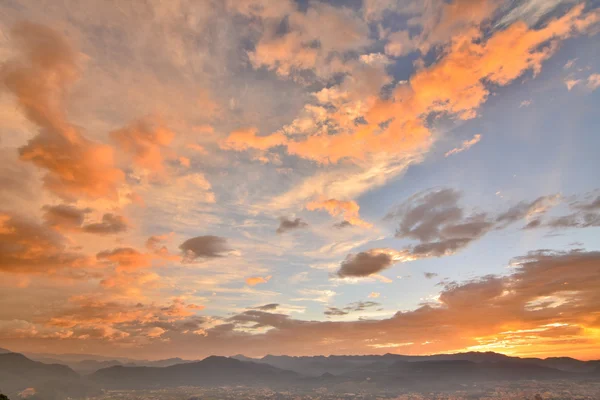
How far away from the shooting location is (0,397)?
315 feet

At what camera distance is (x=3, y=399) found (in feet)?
315

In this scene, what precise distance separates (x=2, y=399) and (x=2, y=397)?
7.01 ft

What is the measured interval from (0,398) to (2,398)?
5.30 ft

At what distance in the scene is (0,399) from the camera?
9412cm

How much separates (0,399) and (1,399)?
4.21 ft

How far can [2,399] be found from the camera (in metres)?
95.6

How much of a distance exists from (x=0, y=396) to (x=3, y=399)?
5.45 ft

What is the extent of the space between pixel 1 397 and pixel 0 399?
308cm

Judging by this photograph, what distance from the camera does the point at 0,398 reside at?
95.1 metres

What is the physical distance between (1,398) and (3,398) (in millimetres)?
→ 1612

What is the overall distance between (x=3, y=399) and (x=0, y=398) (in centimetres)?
119

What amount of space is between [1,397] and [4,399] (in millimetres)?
1274

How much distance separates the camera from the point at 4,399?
97000mm

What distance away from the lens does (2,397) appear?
97125 millimetres
